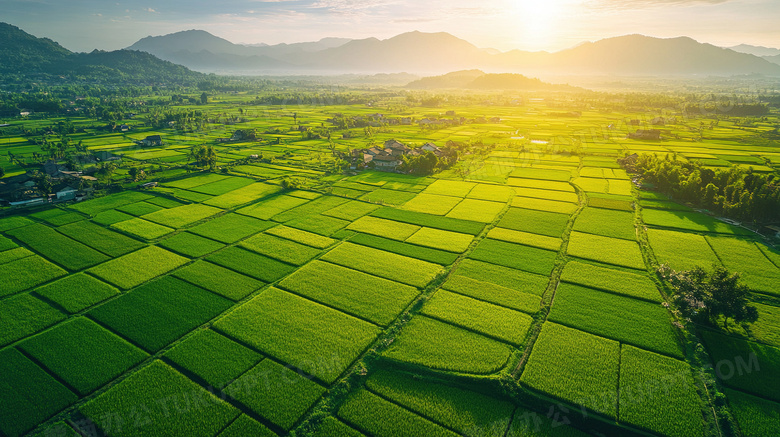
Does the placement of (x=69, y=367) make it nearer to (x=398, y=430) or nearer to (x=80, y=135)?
(x=398, y=430)

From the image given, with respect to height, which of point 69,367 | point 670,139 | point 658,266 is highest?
point 670,139

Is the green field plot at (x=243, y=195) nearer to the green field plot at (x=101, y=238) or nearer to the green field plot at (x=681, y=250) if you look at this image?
the green field plot at (x=101, y=238)

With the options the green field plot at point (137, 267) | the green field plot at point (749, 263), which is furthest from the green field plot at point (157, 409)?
the green field plot at point (749, 263)

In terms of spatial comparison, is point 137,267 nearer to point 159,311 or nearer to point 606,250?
point 159,311

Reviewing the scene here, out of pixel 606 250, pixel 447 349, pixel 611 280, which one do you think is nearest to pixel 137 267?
pixel 447 349

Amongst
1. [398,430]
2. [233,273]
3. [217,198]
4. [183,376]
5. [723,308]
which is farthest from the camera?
[217,198]

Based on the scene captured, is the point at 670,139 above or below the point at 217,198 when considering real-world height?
above

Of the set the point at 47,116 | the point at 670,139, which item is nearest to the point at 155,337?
the point at 670,139
